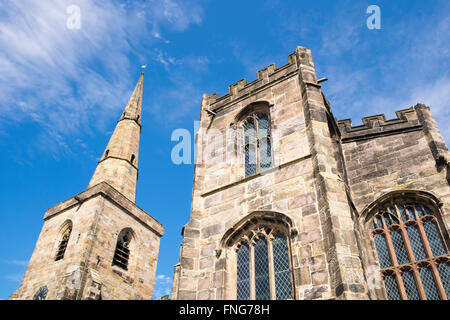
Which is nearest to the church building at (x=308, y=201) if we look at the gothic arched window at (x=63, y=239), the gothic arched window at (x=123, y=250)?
the gothic arched window at (x=123, y=250)

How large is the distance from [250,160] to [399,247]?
4.45m

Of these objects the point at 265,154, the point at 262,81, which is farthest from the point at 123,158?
the point at 265,154

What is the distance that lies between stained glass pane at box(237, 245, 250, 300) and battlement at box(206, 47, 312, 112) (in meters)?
5.50

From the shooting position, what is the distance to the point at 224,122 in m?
13.1

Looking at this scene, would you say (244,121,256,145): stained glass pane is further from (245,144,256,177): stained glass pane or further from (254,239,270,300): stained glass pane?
(254,239,270,300): stained glass pane

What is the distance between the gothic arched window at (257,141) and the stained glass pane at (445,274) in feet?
15.1

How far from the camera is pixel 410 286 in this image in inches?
371

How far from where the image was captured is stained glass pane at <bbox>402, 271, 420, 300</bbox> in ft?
30.3

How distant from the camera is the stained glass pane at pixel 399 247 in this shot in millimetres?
9875

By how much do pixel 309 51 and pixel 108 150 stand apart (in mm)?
19845

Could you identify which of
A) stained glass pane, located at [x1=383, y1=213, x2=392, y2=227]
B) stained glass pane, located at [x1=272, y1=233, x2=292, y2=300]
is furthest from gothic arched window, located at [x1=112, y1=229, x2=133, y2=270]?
stained glass pane, located at [x1=383, y1=213, x2=392, y2=227]

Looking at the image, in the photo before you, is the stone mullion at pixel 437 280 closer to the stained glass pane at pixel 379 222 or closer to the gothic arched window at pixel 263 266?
the stained glass pane at pixel 379 222
